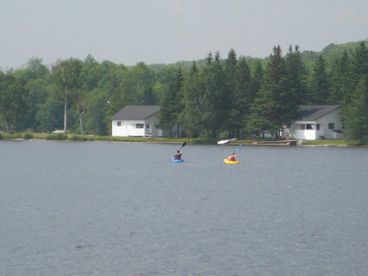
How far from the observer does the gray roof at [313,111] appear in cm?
10609

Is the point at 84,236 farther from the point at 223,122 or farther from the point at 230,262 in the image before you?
the point at 223,122

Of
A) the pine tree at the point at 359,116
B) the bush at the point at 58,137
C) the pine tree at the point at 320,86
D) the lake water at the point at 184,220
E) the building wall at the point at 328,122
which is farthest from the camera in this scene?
the bush at the point at 58,137

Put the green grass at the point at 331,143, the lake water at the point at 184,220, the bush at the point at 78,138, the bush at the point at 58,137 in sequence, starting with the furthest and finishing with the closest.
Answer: the bush at the point at 58,137 < the bush at the point at 78,138 < the green grass at the point at 331,143 < the lake water at the point at 184,220

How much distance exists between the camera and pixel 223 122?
108m

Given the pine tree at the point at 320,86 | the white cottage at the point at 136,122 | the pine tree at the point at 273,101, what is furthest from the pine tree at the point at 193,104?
the pine tree at the point at 320,86

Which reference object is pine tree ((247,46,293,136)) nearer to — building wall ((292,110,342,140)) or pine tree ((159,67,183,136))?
building wall ((292,110,342,140))

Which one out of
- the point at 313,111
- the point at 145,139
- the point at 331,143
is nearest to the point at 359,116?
the point at 331,143

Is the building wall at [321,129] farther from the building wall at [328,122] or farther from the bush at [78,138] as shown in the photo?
the bush at [78,138]

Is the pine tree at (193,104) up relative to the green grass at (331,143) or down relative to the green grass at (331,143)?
up

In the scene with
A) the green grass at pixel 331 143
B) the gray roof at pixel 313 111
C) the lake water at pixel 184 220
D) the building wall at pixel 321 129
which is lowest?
the lake water at pixel 184 220

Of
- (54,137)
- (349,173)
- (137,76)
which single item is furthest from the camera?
(137,76)

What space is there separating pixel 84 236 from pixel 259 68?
8239cm

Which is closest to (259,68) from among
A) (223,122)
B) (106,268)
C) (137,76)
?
(223,122)

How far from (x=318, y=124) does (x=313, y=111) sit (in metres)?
1.89
